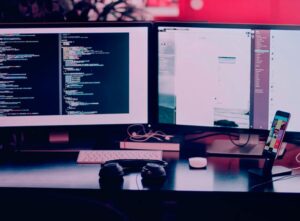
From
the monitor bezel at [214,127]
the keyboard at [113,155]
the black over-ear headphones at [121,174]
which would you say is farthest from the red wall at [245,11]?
the black over-ear headphones at [121,174]

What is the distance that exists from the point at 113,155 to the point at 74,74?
365 mm

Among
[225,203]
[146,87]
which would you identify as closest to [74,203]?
[146,87]

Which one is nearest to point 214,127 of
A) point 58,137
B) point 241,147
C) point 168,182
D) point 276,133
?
point 241,147

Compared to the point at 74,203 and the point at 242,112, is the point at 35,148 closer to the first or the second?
the point at 242,112

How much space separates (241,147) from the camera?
204 cm

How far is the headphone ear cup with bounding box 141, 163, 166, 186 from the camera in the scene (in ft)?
5.53

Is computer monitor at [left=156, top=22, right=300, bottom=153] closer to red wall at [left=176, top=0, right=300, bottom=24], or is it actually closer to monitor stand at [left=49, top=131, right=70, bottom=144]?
red wall at [left=176, top=0, right=300, bottom=24]

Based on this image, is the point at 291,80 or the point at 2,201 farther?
the point at 291,80

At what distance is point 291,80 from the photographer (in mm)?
1907

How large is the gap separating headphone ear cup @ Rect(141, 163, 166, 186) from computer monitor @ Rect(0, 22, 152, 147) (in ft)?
1.30

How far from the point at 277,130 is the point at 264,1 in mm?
648

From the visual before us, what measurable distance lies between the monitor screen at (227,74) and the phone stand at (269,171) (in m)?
0.19

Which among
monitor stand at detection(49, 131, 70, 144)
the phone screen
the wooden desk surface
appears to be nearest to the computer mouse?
the wooden desk surface

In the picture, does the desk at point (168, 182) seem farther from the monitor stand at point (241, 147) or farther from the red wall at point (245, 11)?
the red wall at point (245, 11)
